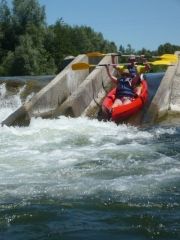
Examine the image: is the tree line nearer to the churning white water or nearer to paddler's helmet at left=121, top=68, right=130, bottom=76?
paddler's helmet at left=121, top=68, right=130, bottom=76

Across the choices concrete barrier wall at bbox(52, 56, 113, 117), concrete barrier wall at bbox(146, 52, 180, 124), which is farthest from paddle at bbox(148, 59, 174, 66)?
concrete barrier wall at bbox(52, 56, 113, 117)

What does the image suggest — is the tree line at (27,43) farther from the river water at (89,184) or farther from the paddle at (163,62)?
the river water at (89,184)

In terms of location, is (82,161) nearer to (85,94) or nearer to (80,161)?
(80,161)

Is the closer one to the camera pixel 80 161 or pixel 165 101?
pixel 80 161

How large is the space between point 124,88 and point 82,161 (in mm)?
5445

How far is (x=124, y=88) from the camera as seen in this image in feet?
42.7

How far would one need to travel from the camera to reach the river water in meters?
4.88

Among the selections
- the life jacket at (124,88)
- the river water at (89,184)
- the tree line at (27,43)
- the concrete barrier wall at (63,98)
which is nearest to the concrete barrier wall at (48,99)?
the concrete barrier wall at (63,98)

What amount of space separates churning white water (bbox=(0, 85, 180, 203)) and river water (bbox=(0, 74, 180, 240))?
1 centimetres

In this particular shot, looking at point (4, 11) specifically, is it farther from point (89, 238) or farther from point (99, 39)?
point (89, 238)

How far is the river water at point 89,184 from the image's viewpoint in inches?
192

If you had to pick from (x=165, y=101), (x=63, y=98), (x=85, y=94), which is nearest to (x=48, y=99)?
(x=85, y=94)

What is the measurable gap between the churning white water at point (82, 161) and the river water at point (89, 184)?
0.01m

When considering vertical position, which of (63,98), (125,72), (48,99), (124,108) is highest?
(125,72)
